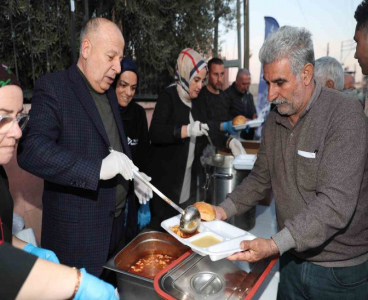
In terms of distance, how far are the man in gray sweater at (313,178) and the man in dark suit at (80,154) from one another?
2.49 feet

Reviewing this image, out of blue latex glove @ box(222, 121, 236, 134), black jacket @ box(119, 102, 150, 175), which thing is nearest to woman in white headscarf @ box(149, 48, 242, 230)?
black jacket @ box(119, 102, 150, 175)

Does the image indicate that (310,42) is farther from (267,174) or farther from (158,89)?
(158,89)

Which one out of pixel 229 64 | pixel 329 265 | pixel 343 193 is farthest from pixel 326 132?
pixel 229 64

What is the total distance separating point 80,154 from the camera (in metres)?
1.49

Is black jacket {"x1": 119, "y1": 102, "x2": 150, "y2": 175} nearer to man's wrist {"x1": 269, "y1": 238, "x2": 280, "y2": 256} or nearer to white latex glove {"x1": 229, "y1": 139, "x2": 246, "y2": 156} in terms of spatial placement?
white latex glove {"x1": 229, "y1": 139, "x2": 246, "y2": 156}

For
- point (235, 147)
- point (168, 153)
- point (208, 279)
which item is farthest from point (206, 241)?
point (235, 147)

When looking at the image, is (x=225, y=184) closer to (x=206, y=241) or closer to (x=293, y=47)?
(x=206, y=241)

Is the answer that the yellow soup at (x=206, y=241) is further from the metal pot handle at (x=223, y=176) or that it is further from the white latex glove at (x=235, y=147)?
the white latex glove at (x=235, y=147)

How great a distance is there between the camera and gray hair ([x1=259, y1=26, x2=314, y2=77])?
1.20m

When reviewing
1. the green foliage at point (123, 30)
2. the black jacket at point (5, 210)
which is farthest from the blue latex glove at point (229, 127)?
the black jacket at point (5, 210)

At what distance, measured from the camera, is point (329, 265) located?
1280 mm

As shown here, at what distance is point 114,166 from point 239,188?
0.69 meters

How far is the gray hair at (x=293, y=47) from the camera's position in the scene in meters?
1.20

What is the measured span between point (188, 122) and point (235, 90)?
2369 millimetres
